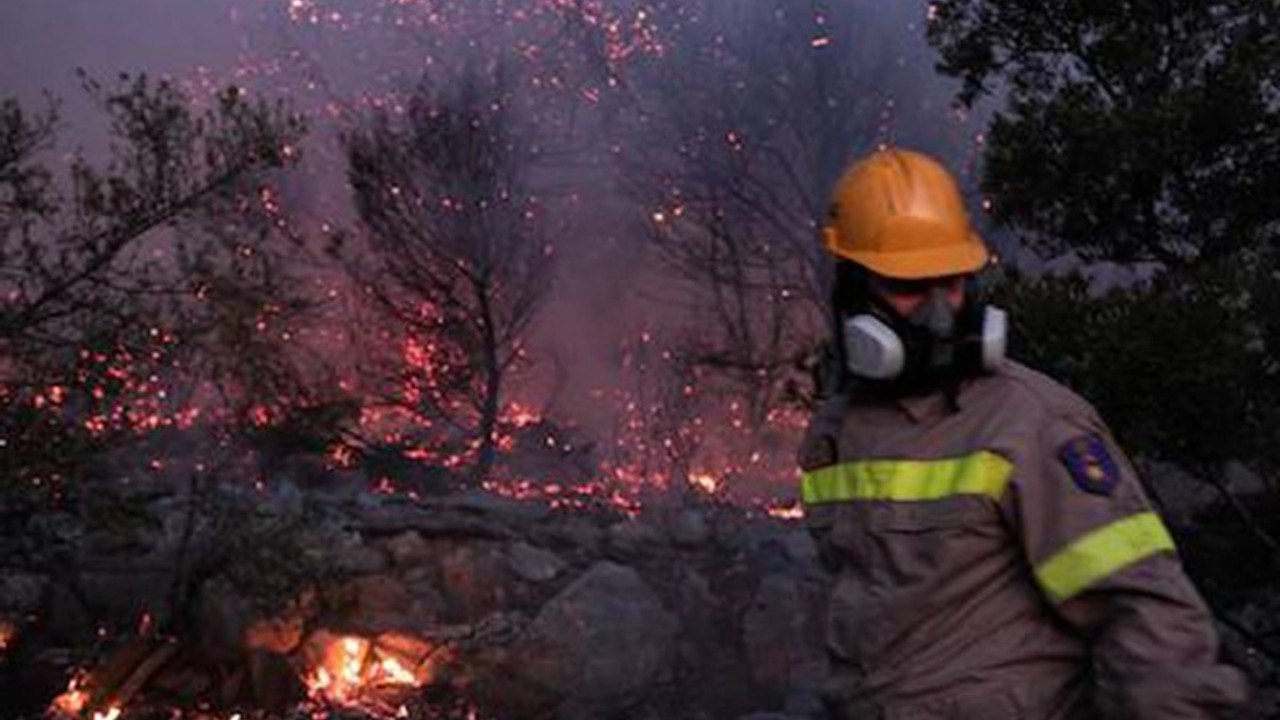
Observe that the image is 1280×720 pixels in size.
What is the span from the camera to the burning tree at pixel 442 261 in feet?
54.6

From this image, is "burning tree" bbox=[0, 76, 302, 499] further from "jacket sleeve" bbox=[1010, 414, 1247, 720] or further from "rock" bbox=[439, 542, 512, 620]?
"jacket sleeve" bbox=[1010, 414, 1247, 720]

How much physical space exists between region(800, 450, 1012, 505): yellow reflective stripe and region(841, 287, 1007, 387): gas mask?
148mm

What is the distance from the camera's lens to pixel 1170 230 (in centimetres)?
577

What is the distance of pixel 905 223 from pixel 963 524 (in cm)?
57

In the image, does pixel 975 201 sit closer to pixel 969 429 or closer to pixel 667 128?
pixel 667 128

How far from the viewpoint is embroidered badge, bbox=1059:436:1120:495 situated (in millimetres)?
2053

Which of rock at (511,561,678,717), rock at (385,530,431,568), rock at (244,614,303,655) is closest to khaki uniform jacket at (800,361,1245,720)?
rock at (511,561,678,717)

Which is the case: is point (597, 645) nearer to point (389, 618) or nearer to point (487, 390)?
point (389, 618)

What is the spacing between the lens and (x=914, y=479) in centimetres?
223

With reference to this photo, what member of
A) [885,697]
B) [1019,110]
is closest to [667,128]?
[1019,110]

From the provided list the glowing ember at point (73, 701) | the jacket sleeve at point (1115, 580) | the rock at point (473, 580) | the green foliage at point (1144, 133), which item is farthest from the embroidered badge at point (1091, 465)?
the rock at point (473, 580)

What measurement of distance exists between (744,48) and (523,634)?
14.2 meters

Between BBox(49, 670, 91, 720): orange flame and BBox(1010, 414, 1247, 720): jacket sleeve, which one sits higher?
BBox(1010, 414, 1247, 720): jacket sleeve

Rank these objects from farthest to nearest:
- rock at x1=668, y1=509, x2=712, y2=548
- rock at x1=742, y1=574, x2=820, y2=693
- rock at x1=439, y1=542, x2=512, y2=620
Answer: rock at x1=668, y1=509, x2=712, y2=548, rock at x1=439, y1=542, x2=512, y2=620, rock at x1=742, y1=574, x2=820, y2=693
